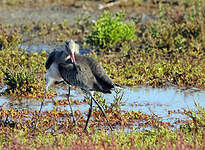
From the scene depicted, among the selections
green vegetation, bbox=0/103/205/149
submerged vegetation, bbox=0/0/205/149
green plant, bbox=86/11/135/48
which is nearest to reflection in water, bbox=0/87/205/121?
submerged vegetation, bbox=0/0/205/149

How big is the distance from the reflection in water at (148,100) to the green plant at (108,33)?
246cm

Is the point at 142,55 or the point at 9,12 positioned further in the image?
the point at 9,12

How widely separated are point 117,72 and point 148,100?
1.49 meters

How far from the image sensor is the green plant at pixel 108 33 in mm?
11281

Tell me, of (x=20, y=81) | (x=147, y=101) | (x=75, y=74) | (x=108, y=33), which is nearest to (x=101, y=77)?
(x=75, y=74)

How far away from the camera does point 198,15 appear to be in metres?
11.9

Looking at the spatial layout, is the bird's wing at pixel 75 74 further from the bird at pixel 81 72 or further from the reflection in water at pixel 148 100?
the reflection in water at pixel 148 100

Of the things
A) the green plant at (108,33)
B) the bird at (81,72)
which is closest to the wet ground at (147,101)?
the bird at (81,72)

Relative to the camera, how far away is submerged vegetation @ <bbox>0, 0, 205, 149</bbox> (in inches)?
231

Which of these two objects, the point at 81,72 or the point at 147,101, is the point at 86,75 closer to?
the point at 81,72

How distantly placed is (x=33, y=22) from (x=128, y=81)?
6229 millimetres

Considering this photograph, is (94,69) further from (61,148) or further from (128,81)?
(128,81)

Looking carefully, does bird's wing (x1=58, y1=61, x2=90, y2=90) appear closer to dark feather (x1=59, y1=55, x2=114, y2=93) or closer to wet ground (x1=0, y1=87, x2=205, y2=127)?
dark feather (x1=59, y1=55, x2=114, y2=93)

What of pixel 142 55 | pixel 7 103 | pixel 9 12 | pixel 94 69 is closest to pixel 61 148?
pixel 94 69
